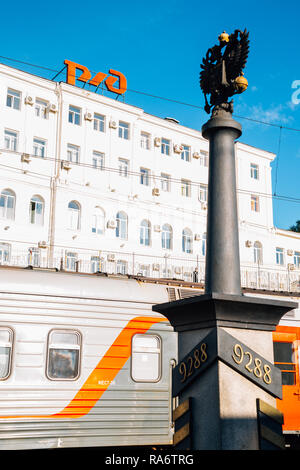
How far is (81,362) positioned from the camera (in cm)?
1134

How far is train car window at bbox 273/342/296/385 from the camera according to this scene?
13367 mm

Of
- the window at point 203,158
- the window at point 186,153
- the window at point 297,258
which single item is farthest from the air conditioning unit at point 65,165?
the window at point 297,258

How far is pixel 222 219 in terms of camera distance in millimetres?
7879

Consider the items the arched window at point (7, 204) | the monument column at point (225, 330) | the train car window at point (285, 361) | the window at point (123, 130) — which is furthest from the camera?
the window at point (123, 130)

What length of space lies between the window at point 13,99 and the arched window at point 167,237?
13424 millimetres

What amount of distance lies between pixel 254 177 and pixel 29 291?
130ft

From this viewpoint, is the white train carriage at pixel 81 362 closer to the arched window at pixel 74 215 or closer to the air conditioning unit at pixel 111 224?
the arched window at pixel 74 215

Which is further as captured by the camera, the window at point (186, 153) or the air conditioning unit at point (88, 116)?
the window at point (186, 153)

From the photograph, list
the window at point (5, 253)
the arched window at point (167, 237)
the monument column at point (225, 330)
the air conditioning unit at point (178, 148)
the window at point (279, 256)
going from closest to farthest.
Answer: the monument column at point (225, 330) < the window at point (5, 253) < the arched window at point (167, 237) < the air conditioning unit at point (178, 148) < the window at point (279, 256)

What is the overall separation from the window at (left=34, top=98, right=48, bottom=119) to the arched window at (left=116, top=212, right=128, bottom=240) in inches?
326

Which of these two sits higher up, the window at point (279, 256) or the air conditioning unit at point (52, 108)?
the air conditioning unit at point (52, 108)

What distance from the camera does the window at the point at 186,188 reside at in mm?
43259

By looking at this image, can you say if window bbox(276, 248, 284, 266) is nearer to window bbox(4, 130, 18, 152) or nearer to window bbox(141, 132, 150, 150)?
window bbox(141, 132, 150, 150)
